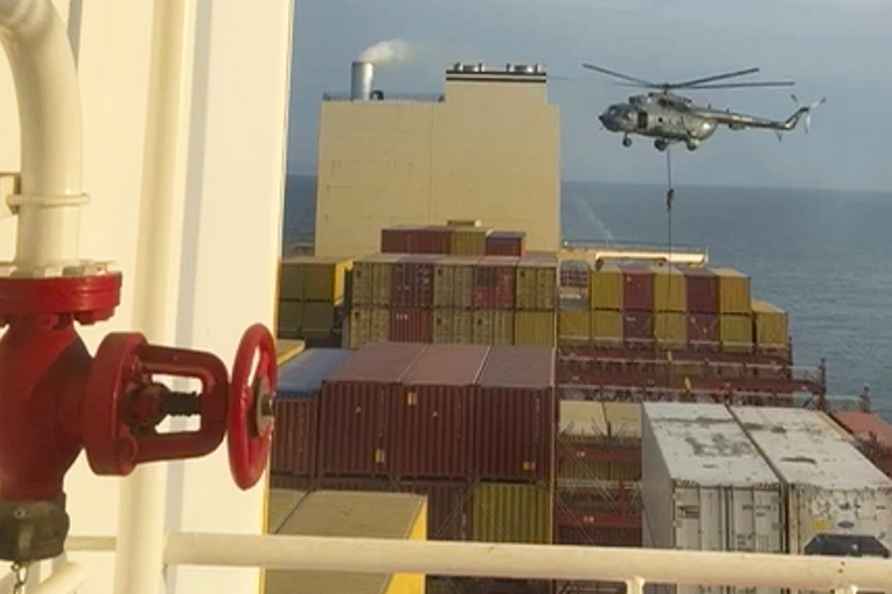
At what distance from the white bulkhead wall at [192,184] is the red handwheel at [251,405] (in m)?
0.36

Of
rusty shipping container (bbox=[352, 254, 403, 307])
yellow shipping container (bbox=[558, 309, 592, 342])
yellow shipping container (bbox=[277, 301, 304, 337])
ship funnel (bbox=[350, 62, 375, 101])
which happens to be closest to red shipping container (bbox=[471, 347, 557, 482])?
rusty shipping container (bbox=[352, 254, 403, 307])

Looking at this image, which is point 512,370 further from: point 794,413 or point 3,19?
point 3,19

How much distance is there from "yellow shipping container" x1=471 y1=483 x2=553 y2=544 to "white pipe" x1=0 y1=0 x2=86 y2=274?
424 inches

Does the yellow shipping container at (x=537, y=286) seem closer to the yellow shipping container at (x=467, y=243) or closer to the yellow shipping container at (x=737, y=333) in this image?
the yellow shipping container at (x=737, y=333)

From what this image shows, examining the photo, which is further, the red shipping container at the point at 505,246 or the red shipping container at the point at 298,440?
the red shipping container at the point at 505,246

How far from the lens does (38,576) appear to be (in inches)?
50.9

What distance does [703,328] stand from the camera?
20.8 m

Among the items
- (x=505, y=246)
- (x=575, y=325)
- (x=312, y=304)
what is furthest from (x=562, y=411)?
(x=505, y=246)

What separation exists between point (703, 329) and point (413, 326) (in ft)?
23.3

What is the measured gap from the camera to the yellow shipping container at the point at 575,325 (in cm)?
2062

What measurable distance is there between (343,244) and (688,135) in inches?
663

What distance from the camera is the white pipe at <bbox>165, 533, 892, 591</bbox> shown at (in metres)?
1.38

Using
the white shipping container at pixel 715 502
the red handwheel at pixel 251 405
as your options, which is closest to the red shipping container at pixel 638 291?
the white shipping container at pixel 715 502

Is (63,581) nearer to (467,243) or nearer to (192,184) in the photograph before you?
(192,184)
